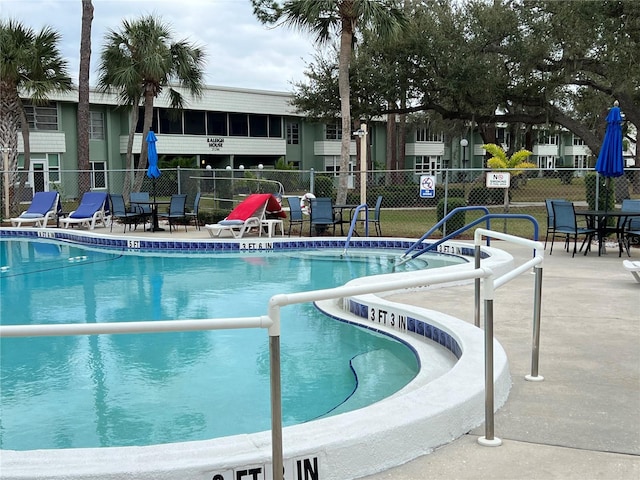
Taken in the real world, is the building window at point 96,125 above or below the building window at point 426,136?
below

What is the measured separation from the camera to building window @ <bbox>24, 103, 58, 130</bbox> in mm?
33906

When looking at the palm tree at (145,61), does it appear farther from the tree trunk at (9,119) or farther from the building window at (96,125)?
the building window at (96,125)

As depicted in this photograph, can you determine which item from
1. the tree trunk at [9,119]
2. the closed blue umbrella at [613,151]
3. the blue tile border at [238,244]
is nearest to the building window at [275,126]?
the tree trunk at [9,119]

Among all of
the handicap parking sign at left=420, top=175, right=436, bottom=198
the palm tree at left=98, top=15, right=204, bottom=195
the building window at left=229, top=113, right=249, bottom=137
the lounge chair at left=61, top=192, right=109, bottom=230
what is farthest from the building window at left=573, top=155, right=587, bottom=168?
the lounge chair at left=61, top=192, right=109, bottom=230

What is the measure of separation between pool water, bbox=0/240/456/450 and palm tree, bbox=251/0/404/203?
932 cm

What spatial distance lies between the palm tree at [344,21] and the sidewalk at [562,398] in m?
11.0

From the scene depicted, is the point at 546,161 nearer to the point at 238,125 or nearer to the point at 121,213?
the point at 238,125

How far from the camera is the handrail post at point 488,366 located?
3.42 meters

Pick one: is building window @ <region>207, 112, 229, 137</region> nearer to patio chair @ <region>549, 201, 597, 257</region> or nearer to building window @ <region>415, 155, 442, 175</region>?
building window @ <region>415, 155, 442, 175</region>

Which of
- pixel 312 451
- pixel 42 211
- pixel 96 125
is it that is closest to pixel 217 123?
pixel 96 125

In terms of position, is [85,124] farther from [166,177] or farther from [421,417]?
[421,417]

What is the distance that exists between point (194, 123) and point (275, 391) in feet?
133

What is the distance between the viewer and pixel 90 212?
18.4 m

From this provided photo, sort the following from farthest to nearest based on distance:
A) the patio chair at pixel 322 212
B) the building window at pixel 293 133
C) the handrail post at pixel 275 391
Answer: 1. the building window at pixel 293 133
2. the patio chair at pixel 322 212
3. the handrail post at pixel 275 391
